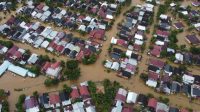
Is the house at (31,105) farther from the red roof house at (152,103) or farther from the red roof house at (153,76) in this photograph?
the red roof house at (153,76)

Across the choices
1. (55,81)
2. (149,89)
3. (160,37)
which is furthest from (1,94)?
(160,37)

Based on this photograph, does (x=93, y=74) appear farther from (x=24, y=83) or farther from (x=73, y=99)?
(x=24, y=83)

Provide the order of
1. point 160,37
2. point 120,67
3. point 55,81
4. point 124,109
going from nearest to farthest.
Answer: point 124,109
point 55,81
point 120,67
point 160,37

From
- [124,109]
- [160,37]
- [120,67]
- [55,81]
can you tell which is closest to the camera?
[124,109]

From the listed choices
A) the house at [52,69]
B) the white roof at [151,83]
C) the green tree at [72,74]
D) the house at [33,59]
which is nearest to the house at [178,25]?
the white roof at [151,83]

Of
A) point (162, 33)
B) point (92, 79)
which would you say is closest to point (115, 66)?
point (92, 79)

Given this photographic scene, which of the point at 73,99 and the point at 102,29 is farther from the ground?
the point at 102,29

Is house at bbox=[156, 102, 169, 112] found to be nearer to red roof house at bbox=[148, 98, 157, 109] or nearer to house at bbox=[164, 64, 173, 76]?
red roof house at bbox=[148, 98, 157, 109]

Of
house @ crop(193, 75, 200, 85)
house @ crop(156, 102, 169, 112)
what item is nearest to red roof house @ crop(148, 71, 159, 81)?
house @ crop(156, 102, 169, 112)
